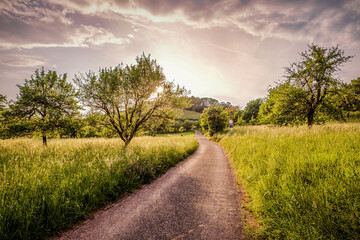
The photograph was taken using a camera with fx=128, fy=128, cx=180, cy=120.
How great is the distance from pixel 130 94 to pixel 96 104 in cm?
260

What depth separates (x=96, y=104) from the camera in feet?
31.6

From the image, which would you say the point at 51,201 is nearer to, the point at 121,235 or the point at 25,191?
the point at 25,191

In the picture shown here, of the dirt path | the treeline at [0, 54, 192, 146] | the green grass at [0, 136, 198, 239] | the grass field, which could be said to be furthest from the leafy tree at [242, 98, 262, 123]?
the green grass at [0, 136, 198, 239]

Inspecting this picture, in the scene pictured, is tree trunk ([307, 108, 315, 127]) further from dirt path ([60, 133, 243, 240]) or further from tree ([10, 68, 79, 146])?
tree ([10, 68, 79, 146])

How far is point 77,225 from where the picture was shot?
3.21m

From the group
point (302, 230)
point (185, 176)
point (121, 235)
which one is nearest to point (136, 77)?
point (185, 176)

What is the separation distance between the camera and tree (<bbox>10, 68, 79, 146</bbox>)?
9.30 meters

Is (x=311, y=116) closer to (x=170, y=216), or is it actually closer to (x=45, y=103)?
(x=170, y=216)

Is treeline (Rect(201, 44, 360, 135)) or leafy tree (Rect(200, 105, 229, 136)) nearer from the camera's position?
treeline (Rect(201, 44, 360, 135))

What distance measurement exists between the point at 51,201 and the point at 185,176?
16.7 ft


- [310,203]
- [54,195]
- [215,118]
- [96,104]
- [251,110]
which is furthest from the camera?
[251,110]

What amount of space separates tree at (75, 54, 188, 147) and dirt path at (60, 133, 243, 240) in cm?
646

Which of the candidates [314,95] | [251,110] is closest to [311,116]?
[314,95]

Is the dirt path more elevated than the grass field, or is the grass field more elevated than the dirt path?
the grass field
